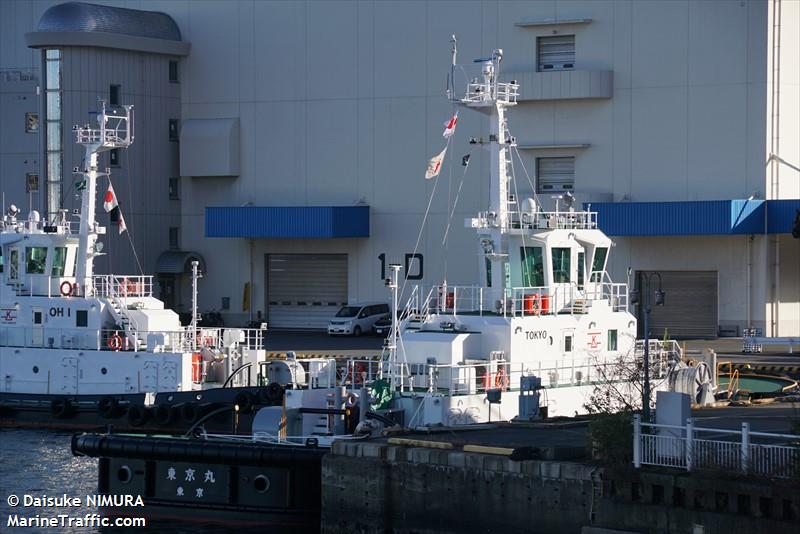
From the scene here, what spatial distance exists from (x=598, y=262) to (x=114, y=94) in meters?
31.4

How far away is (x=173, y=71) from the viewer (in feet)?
209

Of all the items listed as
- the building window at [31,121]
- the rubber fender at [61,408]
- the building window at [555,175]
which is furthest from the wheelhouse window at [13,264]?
the building window at [31,121]

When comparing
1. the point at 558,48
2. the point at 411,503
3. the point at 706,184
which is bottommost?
the point at 411,503

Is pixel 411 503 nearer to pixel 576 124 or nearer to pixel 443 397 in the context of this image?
pixel 443 397

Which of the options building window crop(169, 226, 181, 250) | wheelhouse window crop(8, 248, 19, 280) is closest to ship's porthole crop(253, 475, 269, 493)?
wheelhouse window crop(8, 248, 19, 280)

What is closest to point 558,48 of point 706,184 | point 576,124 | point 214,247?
point 576,124

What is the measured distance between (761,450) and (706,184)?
34.2 metres

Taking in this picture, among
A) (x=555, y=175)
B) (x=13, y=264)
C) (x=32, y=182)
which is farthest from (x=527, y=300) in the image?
(x=32, y=182)

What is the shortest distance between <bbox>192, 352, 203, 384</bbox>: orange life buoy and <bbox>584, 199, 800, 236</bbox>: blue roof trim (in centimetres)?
1937

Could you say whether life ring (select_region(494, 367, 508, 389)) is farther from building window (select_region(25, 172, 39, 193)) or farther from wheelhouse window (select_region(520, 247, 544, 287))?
building window (select_region(25, 172, 39, 193))

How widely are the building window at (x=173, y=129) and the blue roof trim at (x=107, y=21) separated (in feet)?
11.3

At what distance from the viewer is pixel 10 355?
1581 inches

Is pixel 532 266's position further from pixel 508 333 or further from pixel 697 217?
pixel 697 217

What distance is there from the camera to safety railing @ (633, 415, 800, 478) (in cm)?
2019
